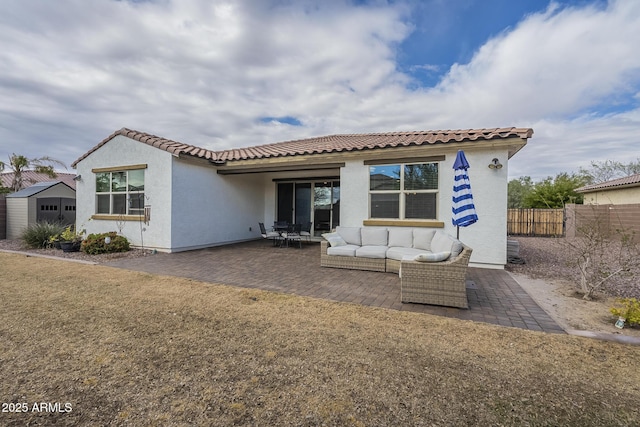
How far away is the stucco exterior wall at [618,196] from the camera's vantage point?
14.9 meters

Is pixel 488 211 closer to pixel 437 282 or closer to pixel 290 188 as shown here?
pixel 437 282

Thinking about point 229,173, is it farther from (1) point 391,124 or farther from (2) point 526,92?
(2) point 526,92

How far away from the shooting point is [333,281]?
5680 millimetres

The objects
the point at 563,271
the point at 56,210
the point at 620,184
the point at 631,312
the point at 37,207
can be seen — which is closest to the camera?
the point at 631,312

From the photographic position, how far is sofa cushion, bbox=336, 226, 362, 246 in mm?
7567

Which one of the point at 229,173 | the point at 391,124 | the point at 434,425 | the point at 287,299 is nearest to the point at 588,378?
the point at 434,425

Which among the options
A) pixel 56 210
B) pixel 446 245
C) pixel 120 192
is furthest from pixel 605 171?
pixel 56 210

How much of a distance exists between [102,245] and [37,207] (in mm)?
6391

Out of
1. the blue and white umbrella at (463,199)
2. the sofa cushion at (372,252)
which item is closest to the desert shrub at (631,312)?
the blue and white umbrella at (463,199)

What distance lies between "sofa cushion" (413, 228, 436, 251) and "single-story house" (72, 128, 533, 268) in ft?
2.23

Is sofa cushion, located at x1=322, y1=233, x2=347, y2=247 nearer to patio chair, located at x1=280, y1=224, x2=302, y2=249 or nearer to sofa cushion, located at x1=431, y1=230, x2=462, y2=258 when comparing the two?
sofa cushion, located at x1=431, y1=230, x2=462, y2=258

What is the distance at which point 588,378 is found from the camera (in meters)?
2.39

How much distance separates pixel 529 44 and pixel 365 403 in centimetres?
1110

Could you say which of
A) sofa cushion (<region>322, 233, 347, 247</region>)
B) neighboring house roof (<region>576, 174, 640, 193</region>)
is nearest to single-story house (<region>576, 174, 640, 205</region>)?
neighboring house roof (<region>576, 174, 640, 193</region>)
